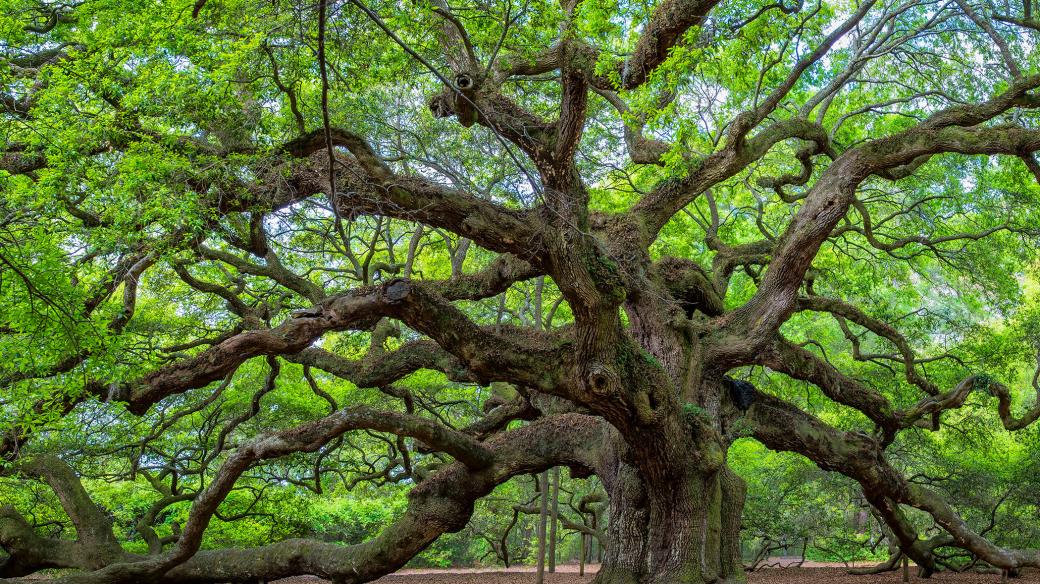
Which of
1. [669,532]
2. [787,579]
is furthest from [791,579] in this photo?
[669,532]

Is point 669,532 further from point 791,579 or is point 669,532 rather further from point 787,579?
point 791,579

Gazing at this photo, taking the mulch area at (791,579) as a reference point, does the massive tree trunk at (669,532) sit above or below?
above

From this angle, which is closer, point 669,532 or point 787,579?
point 669,532

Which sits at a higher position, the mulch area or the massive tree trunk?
the massive tree trunk

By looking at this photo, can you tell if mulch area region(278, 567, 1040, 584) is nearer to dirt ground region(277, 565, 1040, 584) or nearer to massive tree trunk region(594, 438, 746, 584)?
dirt ground region(277, 565, 1040, 584)

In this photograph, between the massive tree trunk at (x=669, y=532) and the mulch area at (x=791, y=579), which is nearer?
the massive tree trunk at (x=669, y=532)

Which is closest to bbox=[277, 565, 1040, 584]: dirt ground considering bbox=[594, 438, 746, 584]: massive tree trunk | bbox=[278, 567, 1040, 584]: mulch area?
bbox=[278, 567, 1040, 584]: mulch area

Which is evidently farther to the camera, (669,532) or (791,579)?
(791,579)

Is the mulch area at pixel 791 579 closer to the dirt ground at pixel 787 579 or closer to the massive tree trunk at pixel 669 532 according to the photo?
the dirt ground at pixel 787 579

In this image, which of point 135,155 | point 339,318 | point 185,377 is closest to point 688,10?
point 339,318

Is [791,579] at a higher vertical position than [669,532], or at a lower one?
lower

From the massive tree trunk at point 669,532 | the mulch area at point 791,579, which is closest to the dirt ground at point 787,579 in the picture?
the mulch area at point 791,579

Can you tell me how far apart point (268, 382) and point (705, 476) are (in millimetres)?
5406

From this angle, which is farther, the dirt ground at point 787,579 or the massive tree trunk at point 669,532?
the dirt ground at point 787,579
